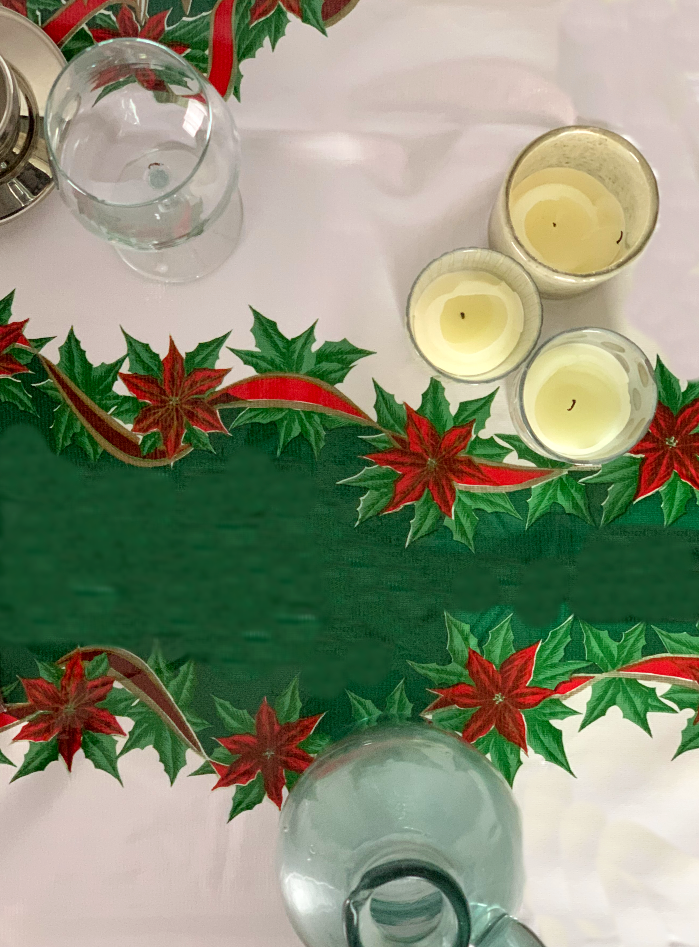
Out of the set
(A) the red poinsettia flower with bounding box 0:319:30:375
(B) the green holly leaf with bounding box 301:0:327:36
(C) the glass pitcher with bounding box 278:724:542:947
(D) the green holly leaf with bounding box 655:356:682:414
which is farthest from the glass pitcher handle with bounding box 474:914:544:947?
(B) the green holly leaf with bounding box 301:0:327:36

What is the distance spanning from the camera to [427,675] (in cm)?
54

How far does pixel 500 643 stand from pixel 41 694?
34 cm

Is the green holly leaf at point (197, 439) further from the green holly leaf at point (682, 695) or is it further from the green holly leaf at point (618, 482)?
the green holly leaf at point (682, 695)

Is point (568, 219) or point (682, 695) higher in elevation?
point (568, 219)

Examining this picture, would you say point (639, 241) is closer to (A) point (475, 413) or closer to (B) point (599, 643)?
(A) point (475, 413)

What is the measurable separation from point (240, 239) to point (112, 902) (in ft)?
1.60

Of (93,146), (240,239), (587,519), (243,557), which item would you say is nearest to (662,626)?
(587,519)

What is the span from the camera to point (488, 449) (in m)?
0.54

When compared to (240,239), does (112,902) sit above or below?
below

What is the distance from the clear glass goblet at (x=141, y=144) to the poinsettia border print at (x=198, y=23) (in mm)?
70

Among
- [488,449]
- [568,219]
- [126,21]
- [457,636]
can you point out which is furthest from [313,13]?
[457,636]

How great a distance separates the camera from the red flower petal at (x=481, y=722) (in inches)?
21.1

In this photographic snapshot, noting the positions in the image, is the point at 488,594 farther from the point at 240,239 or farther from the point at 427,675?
the point at 240,239

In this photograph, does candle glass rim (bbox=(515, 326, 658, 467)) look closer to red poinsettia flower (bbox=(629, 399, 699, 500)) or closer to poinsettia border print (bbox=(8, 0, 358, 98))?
red poinsettia flower (bbox=(629, 399, 699, 500))
